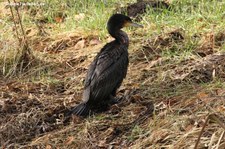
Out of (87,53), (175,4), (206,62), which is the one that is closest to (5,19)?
(87,53)

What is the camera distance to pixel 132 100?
5.09 metres

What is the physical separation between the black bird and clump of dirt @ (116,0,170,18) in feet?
7.35

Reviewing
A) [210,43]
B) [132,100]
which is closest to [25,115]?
[132,100]

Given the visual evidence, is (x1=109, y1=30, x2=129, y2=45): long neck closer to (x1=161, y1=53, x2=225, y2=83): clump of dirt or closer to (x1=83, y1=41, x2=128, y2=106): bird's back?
(x1=83, y1=41, x2=128, y2=106): bird's back

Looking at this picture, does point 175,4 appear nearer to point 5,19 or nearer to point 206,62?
point 206,62

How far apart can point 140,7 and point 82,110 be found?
3.03 meters

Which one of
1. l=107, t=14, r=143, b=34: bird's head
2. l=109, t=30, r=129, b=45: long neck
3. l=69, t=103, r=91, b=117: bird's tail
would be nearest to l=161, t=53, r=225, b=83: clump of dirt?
l=109, t=30, r=129, b=45: long neck

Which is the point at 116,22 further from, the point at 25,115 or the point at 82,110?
the point at 25,115

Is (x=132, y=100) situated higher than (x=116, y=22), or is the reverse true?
(x=116, y=22)

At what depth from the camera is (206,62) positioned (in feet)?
17.8

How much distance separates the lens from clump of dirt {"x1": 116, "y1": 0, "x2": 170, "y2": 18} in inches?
289

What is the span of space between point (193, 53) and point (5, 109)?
6.99 feet

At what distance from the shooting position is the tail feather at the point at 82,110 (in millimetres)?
4820

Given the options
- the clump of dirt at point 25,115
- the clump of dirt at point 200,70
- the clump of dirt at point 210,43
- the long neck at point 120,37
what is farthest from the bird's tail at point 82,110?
the clump of dirt at point 210,43
